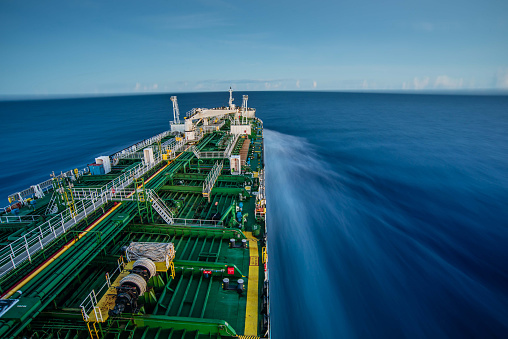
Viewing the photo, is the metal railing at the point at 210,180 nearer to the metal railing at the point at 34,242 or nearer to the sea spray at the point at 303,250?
the metal railing at the point at 34,242

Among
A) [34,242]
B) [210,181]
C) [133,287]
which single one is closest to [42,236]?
[34,242]

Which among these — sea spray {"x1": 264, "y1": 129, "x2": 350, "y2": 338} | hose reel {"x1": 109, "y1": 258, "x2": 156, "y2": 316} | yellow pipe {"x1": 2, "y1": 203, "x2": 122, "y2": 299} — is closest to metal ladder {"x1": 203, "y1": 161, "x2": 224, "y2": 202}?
yellow pipe {"x1": 2, "y1": 203, "x2": 122, "y2": 299}

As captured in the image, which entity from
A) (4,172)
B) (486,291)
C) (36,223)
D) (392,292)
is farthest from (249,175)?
(4,172)

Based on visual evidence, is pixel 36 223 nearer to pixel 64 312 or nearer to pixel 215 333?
pixel 64 312

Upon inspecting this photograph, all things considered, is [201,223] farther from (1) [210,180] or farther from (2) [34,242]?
(2) [34,242]


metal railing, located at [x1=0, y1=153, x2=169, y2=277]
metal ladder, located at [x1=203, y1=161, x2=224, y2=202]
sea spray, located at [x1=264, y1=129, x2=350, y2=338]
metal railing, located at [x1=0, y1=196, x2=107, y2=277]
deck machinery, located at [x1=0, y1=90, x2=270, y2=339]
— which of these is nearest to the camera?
deck machinery, located at [x1=0, y1=90, x2=270, y2=339]

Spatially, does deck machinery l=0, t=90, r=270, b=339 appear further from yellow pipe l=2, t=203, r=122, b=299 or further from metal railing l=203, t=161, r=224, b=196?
metal railing l=203, t=161, r=224, b=196

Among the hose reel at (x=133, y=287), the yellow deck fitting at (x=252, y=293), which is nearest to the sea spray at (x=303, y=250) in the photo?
the yellow deck fitting at (x=252, y=293)
